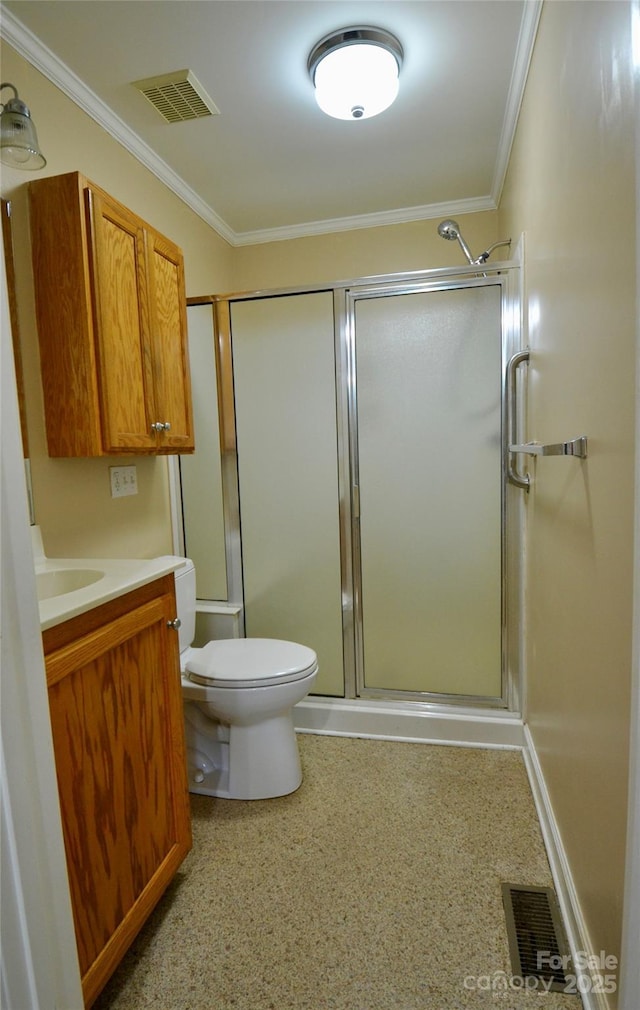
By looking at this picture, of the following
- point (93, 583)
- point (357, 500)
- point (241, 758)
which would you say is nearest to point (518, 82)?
point (357, 500)

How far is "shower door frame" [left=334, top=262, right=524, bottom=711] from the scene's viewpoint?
200 centimetres

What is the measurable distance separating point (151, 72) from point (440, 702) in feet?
8.62

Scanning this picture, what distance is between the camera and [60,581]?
4.69 feet

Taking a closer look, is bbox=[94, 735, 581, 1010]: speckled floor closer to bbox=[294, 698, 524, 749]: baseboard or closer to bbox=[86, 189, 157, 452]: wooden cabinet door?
bbox=[294, 698, 524, 749]: baseboard

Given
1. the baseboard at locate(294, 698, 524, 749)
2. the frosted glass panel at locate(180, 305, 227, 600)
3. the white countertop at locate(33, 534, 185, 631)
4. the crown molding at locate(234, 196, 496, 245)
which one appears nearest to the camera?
the white countertop at locate(33, 534, 185, 631)

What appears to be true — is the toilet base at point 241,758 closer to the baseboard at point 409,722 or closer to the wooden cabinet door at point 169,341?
the baseboard at point 409,722

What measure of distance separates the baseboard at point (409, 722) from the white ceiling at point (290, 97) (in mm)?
2386

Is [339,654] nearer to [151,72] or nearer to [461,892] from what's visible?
[461,892]

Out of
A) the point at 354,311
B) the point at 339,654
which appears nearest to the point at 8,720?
the point at 339,654

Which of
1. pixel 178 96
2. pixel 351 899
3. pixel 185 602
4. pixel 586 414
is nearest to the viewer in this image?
pixel 586 414

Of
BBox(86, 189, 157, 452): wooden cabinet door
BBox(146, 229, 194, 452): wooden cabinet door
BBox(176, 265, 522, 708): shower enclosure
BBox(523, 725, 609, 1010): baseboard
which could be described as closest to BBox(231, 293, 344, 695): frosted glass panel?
BBox(176, 265, 522, 708): shower enclosure

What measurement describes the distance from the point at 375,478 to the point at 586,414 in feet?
3.85

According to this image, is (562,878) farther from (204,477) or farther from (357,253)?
(357,253)

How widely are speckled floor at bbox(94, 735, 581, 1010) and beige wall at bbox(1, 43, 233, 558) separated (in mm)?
1034
